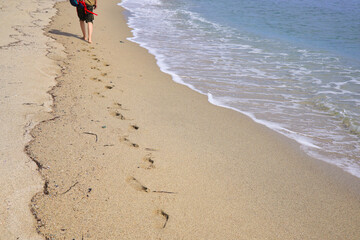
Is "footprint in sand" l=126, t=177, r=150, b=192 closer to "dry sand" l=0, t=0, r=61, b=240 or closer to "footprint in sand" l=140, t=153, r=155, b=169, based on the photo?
"footprint in sand" l=140, t=153, r=155, b=169

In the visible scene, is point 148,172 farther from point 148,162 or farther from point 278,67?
point 278,67

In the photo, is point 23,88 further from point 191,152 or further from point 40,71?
point 191,152

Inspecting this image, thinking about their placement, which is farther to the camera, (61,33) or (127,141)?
(61,33)

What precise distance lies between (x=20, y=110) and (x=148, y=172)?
1.61m

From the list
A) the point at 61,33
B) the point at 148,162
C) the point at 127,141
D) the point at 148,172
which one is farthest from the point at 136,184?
the point at 61,33

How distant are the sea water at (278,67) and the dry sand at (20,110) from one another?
228 cm

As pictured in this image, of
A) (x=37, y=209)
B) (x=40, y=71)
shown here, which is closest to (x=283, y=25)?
(x=40, y=71)

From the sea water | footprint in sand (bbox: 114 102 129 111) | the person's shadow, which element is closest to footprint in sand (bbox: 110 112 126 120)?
footprint in sand (bbox: 114 102 129 111)

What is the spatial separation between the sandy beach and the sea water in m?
0.46

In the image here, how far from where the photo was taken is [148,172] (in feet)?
7.97

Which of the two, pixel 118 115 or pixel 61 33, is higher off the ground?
pixel 61 33

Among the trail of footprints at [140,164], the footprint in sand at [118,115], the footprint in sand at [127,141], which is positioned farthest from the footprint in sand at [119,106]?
the footprint in sand at [127,141]

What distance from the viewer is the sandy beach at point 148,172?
1908 mm

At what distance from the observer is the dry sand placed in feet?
5.85
